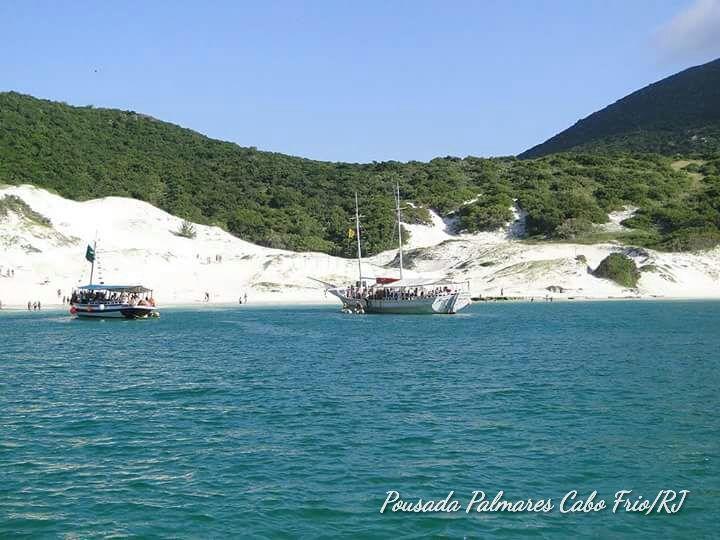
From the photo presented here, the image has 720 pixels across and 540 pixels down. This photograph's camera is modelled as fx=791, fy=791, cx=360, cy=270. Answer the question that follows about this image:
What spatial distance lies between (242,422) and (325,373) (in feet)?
28.7

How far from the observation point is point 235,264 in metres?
82.6

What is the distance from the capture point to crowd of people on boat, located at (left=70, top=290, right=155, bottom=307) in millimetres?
59344

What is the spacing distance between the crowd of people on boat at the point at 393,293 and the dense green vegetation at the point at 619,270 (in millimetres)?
20314

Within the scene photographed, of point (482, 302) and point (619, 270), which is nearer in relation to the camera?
point (482, 302)

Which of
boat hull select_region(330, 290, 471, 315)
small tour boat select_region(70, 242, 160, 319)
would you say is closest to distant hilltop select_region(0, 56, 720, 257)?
boat hull select_region(330, 290, 471, 315)

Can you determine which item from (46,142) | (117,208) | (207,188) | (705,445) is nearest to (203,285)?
(117,208)

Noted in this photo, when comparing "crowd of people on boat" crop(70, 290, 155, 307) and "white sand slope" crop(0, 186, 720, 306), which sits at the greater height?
"white sand slope" crop(0, 186, 720, 306)

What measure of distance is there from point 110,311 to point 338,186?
61.6 metres

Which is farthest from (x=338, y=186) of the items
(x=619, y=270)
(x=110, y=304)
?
(x=110, y=304)

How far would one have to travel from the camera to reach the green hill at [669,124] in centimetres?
15150

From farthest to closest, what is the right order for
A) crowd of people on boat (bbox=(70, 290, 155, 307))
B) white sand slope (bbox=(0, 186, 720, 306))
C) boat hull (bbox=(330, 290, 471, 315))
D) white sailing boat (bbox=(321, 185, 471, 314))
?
white sand slope (bbox=(0, 186, 720, 306)) < white sailing boat (bbox=(321, 185, 471, 314)) < boat hull (bbox=(330, 290, 471, 315)) < crowd of people on boat (bbox=(70, 290, 155, 307))

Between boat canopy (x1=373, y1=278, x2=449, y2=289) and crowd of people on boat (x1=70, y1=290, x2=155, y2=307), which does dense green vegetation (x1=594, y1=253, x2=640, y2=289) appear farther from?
crowd of people on boat (x1=70, y1=290, x2=155, y2=307)

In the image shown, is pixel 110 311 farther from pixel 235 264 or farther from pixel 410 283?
pixel 235 264

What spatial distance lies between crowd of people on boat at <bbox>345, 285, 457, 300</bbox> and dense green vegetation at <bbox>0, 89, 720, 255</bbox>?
27.9 meters
